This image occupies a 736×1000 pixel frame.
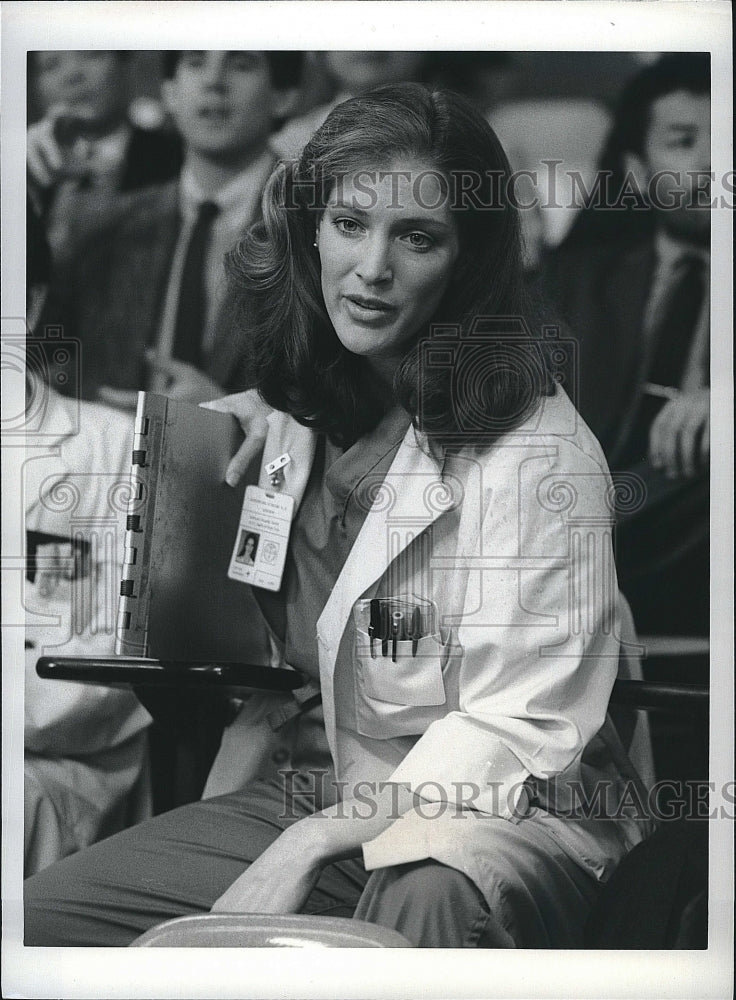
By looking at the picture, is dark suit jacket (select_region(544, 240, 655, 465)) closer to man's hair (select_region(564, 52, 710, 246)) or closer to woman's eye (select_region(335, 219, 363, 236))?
man's hair (select_region(564, 52, 710, 246))

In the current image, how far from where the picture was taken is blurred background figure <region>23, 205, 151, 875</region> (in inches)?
93.2

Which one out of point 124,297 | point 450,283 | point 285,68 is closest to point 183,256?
point 124,297

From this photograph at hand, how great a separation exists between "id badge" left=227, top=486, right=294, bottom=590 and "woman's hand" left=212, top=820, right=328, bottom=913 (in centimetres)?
49

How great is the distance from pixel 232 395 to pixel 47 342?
0.38m

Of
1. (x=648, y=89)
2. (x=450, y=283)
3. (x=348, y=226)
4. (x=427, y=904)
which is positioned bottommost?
(x=427, y=904)

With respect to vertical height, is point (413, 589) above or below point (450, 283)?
below

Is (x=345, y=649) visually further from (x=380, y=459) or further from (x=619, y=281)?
(x=619, y=281)

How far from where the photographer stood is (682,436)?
2355 millimetres

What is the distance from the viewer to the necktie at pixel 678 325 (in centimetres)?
235

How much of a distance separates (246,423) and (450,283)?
0.49m

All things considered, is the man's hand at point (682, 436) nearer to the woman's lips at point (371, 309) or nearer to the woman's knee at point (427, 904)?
the woman's lips at point (371, 309)

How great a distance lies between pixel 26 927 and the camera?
7.82 ft

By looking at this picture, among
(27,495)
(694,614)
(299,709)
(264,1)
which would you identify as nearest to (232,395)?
(27,495)

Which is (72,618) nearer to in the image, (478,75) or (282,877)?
(282,877)
